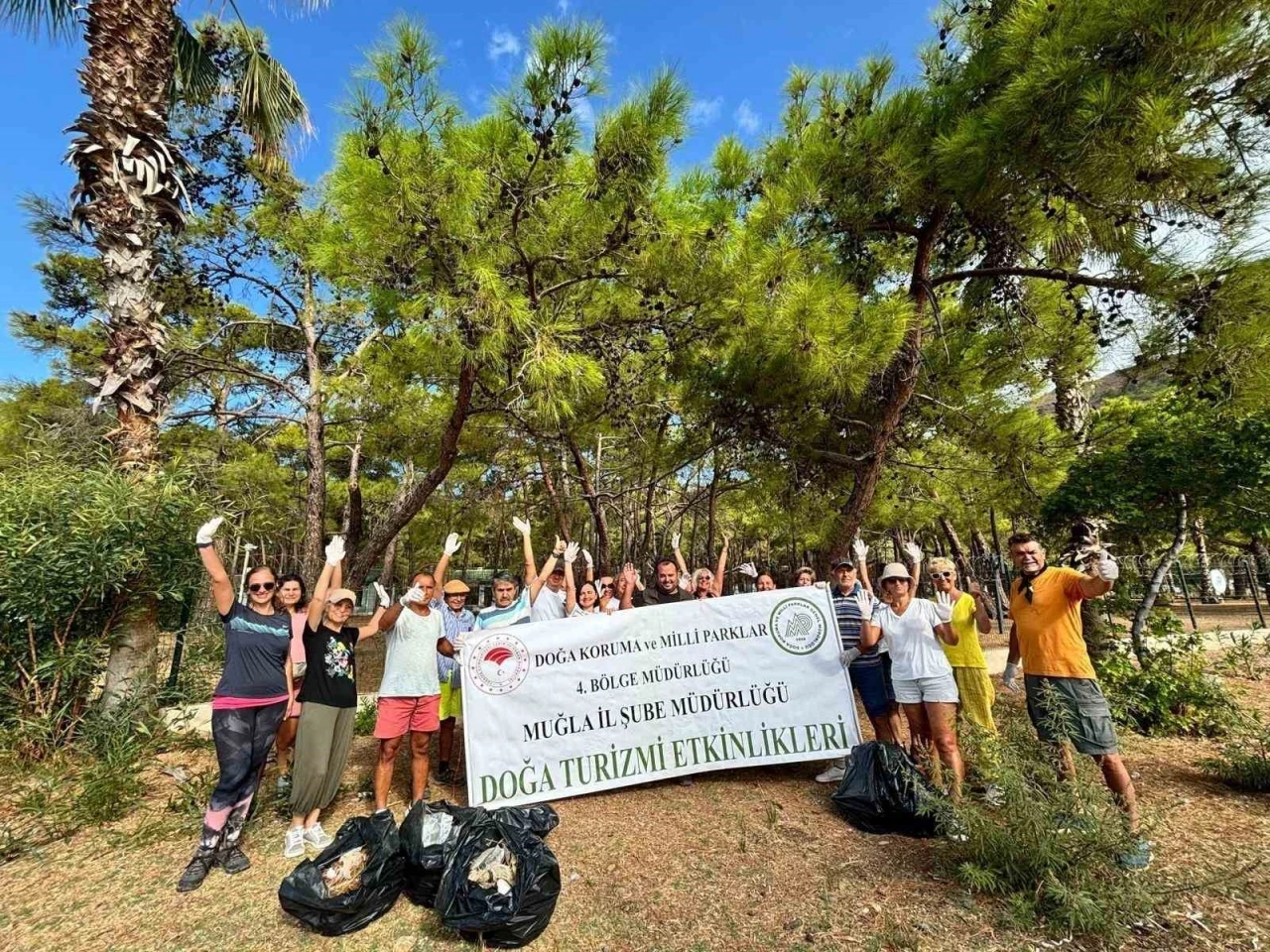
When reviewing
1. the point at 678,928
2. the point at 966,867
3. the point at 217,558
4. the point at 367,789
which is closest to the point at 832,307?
the point at 966,867

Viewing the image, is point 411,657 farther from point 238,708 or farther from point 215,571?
point 215,571

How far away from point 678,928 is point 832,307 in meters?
4.10

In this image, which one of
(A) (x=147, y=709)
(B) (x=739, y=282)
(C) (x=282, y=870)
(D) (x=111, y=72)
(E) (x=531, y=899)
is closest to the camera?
(E) (x=531, y=899)

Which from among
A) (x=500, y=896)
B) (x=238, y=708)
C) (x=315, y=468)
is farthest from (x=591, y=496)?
(x=500, y=896)

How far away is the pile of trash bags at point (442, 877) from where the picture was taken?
2.22 m

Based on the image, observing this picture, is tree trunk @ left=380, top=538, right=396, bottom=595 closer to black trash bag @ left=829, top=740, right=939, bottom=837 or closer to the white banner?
the white banner

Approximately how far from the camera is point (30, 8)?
204 inches

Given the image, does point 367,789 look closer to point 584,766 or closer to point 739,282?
point 584,766

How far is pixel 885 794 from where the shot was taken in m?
3.05

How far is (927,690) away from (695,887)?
67.0 inches

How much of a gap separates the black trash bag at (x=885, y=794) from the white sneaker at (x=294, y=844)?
2.95m

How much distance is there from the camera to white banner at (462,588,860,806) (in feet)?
12.0

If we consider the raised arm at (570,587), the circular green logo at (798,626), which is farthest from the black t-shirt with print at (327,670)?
the circular green logo at (798,626)

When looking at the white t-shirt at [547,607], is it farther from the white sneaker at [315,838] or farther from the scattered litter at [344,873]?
the scattered litter at [344,873]
